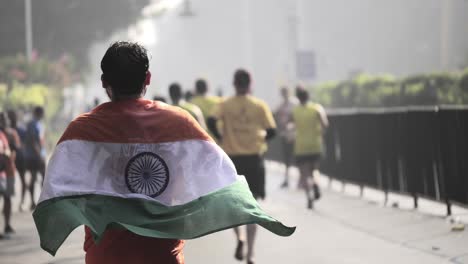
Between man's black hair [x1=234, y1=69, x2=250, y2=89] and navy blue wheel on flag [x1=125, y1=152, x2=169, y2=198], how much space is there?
5.81 meters

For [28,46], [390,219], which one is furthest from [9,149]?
[28,46]

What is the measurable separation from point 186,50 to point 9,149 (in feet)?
454

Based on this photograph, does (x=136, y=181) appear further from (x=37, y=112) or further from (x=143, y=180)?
(x=37, y=112)

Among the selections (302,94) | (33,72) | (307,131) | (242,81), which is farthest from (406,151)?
(33,72)

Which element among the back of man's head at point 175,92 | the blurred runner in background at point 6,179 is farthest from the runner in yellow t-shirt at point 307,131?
the blurred runner in background at point 6,179

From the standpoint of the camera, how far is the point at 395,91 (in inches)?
1063

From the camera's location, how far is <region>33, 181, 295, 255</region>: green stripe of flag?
13.9ft

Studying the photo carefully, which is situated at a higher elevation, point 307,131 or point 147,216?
point 147,216

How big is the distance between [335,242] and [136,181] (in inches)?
264

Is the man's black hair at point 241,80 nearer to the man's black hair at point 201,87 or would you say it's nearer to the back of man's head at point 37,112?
the man's black hair at point 201,87

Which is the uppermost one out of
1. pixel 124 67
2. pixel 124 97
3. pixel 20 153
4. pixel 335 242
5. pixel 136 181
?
pixel 124 67

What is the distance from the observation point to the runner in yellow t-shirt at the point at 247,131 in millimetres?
10352

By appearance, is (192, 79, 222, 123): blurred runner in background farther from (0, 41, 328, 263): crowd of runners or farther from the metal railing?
the metal railing

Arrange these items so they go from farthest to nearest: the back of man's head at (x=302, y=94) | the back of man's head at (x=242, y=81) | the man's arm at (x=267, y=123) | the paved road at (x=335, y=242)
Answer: the back of man's head at (x=302, y=94) → the man's arm at (x=267, y=123) → the back of man's head at (x=242, y=81) → the paved road at (x=335, y=242)
